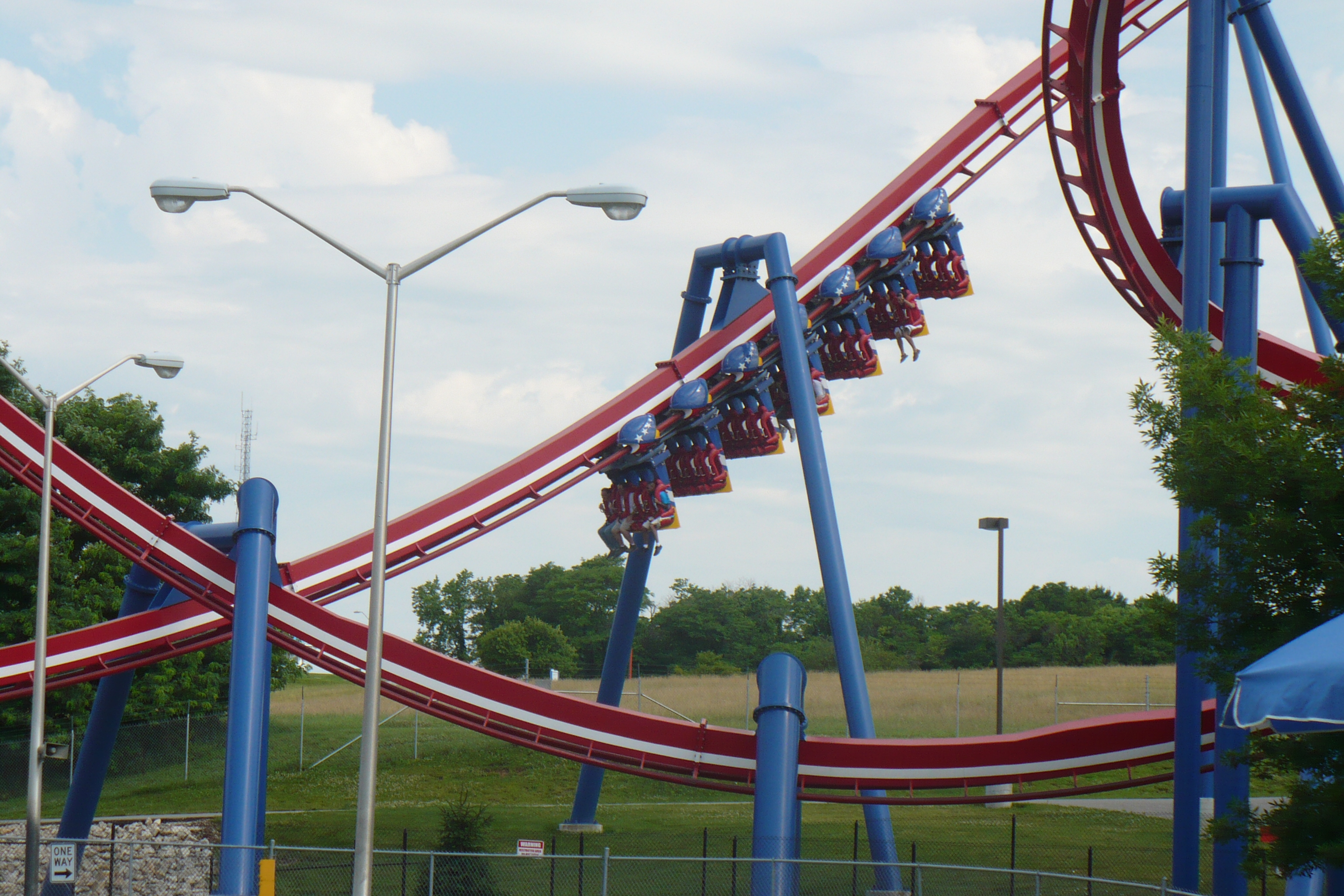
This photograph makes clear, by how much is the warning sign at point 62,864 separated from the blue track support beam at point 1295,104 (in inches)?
688

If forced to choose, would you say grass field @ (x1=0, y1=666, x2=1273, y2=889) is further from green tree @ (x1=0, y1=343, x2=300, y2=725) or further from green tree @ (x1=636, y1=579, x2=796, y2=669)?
green tree @ (x1=636, y1=579, x2=796, y2=669)

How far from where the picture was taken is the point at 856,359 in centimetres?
2602

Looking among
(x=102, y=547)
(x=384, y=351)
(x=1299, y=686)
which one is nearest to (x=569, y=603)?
(x=102, y=547)

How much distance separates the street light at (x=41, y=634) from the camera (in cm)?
1636

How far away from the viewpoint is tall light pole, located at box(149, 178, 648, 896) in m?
11.9

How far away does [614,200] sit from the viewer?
A: 12219 millimetres

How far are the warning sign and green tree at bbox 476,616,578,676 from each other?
50617mm

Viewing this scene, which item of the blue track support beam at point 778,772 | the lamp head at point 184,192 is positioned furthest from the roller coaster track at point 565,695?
the lamp head at point 184,192

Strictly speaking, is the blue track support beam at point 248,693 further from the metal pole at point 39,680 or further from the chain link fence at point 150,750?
the chain link fence at point 150,750

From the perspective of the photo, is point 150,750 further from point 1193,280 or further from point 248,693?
point 1193,280

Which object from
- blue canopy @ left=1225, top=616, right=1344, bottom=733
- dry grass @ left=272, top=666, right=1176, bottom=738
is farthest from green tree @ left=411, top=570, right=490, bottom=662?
blue canopy @ left=1225, top=616, right=1344, bottom=733

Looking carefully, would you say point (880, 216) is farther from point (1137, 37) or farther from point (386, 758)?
point (386, 758)

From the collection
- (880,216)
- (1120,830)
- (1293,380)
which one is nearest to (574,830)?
(1120,830)

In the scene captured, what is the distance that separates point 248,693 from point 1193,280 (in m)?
12.0
